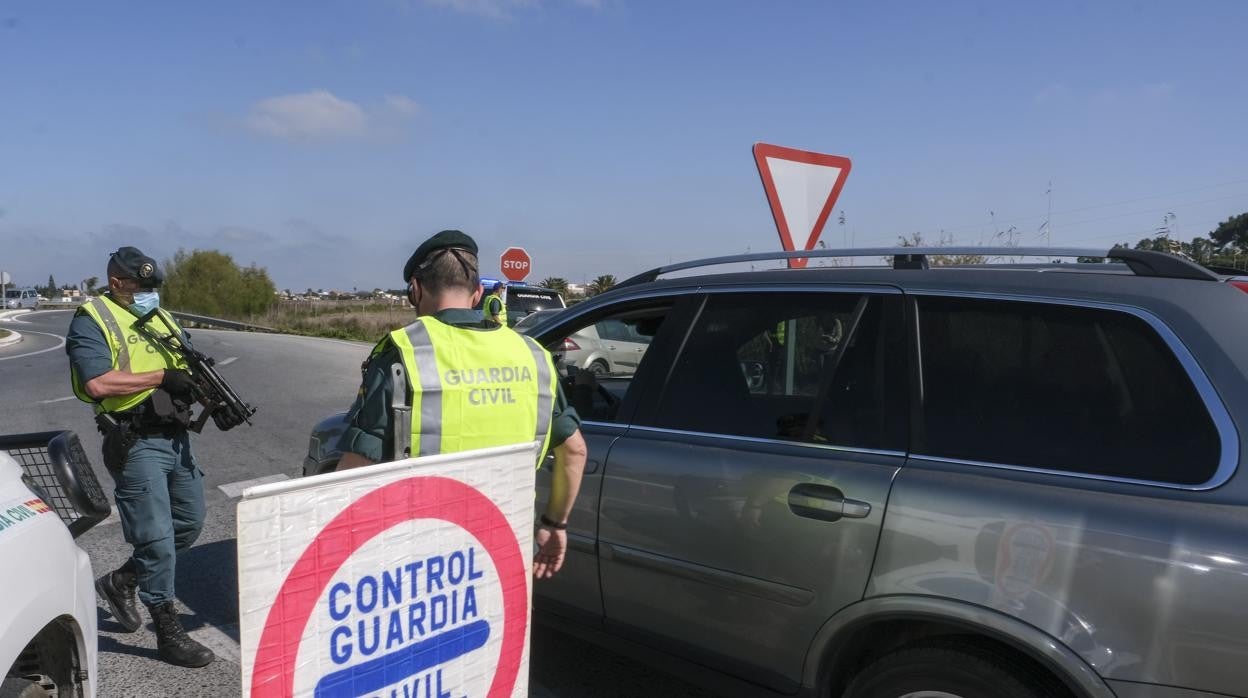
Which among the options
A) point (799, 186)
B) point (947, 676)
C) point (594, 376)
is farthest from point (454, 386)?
point (799, 186)

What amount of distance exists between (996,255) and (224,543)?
4769 millimetres

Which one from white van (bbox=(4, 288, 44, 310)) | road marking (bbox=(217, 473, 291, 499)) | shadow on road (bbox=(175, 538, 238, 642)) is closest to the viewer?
shadow on road (bbox=(175, 538, 238, 642))

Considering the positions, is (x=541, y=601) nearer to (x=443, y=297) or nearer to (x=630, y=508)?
(x=630, y=508)

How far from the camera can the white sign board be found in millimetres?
1699

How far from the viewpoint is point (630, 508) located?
3070 mm

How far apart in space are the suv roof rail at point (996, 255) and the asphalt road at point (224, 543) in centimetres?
167

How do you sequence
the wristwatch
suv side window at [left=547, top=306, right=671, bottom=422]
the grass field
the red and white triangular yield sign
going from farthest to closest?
the grass field
the red and white triangular yield sign
suv side window at [left=547, top=306, right=671, bottom=422]
the wristwatch

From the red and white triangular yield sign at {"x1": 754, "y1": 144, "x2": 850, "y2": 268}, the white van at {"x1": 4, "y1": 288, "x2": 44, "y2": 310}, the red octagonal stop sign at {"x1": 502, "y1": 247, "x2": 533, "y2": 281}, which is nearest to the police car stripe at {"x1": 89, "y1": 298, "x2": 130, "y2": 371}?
the red and white triangular yield sign at {"x1": 754, "y1": 144, "x2": 850, "y2": 268}

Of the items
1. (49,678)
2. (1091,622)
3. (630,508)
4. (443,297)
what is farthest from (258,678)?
(1091,622)

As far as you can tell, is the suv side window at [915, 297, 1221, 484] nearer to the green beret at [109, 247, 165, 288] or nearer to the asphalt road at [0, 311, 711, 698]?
the asphalt road at [0, 311, 711, 698]

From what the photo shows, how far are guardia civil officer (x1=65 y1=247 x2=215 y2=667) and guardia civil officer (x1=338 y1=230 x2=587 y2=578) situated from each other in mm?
1877

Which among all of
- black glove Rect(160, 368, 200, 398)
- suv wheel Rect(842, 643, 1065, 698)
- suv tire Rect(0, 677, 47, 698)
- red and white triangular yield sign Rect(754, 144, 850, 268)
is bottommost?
suv wheel Rect(842, 643, 1065, 698)

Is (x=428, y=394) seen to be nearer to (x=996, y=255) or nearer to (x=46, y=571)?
(x=46, y=571)

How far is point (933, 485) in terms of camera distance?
2373mm
